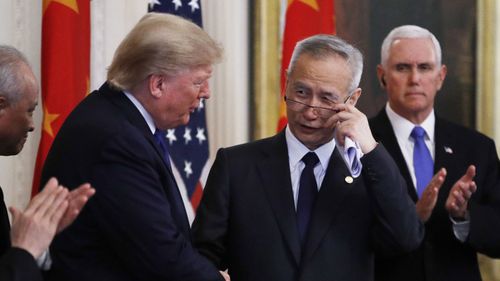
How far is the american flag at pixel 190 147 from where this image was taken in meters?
5.42

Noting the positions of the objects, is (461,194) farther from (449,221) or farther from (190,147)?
(190,147)

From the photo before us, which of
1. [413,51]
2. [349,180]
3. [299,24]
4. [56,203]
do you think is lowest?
[349,180]

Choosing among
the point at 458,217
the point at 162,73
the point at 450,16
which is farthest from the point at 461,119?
the point at 162,73

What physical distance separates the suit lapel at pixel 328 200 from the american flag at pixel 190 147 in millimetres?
1939

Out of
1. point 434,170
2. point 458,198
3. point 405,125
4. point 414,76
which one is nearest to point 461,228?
point 458,198

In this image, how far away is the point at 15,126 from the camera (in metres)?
3.50

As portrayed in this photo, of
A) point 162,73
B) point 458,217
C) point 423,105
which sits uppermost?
point 162,73

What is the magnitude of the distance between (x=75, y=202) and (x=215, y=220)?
2.67 ft

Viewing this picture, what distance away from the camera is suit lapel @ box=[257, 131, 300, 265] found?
3.47 metres

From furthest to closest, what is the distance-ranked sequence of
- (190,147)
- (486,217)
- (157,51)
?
(190,147)
(486,217)
(157,51)

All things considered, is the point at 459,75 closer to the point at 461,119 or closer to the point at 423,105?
the point at 461,119

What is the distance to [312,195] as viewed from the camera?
3.56 m

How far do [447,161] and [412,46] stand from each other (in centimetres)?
68

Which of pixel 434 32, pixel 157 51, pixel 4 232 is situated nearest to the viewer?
pixel 157 51
